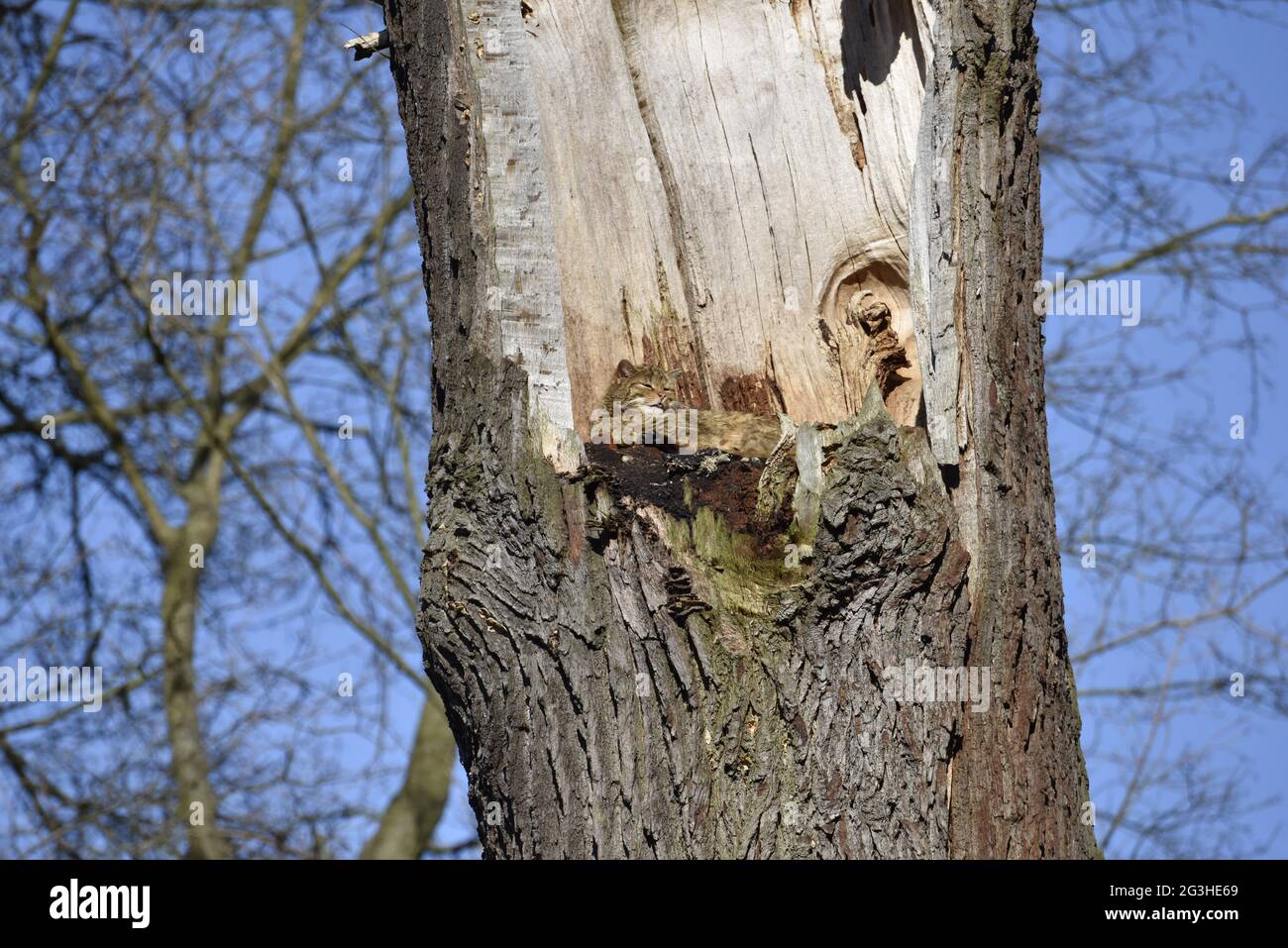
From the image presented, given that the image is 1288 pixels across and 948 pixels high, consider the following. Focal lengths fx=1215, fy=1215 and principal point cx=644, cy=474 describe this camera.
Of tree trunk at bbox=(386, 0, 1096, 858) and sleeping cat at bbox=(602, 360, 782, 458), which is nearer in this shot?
tree trunk at bbox=(386, 0, 1096, 858)

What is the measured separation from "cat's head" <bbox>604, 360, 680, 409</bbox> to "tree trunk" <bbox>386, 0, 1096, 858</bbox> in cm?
3

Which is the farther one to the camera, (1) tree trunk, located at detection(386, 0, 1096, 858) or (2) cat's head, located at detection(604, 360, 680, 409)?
(2) cat's head, located at detection(604, 360, 680, 409)

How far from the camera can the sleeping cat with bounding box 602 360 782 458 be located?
220 centimetres

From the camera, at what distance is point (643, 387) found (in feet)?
7.48

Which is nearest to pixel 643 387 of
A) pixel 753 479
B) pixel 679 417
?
pixel 679 417

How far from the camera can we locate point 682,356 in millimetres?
2361

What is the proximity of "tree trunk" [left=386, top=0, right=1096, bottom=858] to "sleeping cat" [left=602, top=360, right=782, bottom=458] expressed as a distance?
47 mm

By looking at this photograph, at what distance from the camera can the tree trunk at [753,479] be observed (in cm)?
182

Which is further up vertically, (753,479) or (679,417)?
(679,417)

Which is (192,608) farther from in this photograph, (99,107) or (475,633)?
(475,633)

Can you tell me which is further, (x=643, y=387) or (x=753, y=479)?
(x=643, y=387)

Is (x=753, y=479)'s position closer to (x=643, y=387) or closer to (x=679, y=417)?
(x=679, y=417)

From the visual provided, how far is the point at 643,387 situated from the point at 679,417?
0.35ft

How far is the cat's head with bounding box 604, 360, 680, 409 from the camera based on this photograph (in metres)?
2.25
